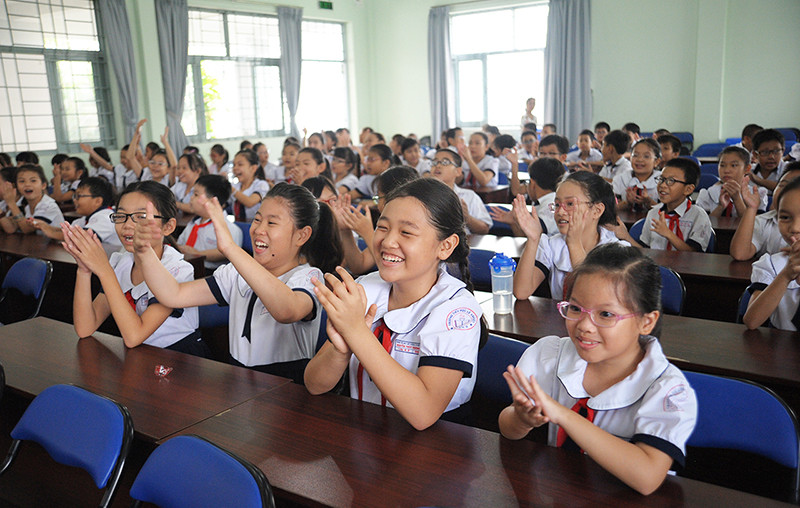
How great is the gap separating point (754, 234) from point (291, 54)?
9.05 metres

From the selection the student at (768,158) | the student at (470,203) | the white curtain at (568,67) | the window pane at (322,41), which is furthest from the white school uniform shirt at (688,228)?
the window pane at (322,41)

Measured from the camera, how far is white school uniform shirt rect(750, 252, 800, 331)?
7.38ft

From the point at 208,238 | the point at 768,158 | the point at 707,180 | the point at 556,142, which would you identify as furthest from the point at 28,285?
the point at 707,180

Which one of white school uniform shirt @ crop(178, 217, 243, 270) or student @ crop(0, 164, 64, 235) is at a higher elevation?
student @ crop(0, 164, 64, 235)

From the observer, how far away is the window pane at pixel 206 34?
9.59m

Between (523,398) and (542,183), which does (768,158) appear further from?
(523,398)

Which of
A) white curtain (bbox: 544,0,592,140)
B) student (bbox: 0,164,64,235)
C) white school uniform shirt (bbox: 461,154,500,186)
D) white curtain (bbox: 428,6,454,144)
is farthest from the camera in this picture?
white curtain (bbox: 428,6,454,144)

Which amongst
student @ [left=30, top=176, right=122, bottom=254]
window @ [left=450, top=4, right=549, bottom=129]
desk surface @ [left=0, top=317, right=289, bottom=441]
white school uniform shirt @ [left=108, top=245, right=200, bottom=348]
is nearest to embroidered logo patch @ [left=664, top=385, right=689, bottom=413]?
desk surface @ [left=0, top=317, right=289, bottom=441]

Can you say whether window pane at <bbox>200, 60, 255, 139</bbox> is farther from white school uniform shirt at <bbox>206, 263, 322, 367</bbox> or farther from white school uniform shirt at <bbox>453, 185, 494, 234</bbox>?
white school uniform shirt at <bbox>206, 263, 322, 367</bbox>

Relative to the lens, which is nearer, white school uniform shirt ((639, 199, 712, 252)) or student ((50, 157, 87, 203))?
white school uniform shirt ((639, 199, 712, 252))

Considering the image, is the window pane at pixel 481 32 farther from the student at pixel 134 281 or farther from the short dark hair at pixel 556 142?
the student at pixel 134 281

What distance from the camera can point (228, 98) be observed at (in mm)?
10195

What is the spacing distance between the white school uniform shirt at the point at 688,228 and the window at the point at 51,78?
7479 millimetres

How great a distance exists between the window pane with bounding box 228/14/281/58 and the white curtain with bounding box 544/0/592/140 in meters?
4.42
